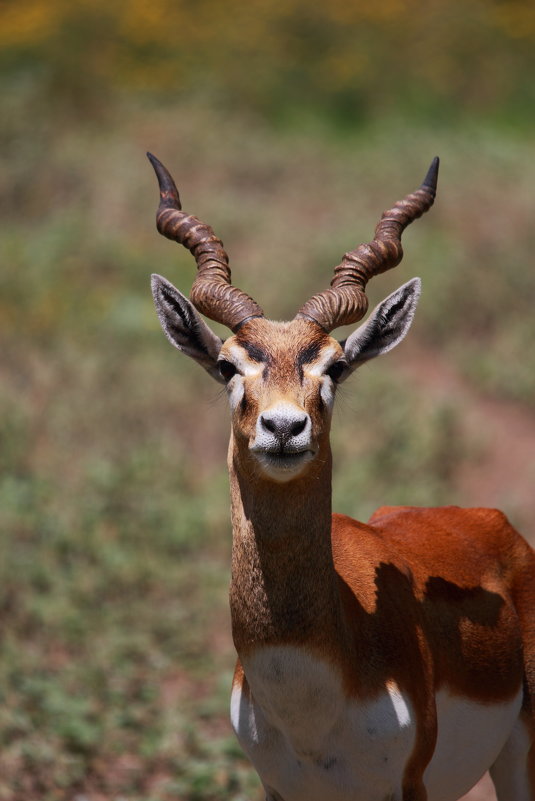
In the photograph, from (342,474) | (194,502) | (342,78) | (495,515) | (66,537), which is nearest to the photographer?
(495,515)

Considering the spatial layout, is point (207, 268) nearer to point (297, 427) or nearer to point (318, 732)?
point (297, 427)

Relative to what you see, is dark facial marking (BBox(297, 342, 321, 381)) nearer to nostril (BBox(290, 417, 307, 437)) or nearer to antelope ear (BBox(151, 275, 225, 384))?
nostril (BBox(290, 417, 307, 437))

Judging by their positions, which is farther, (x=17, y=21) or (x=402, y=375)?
(x=17, y=21)

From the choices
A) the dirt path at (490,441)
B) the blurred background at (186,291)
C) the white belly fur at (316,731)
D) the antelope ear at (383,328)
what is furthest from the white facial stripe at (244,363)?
the dirt path at (490,441)

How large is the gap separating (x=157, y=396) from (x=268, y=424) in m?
7.39

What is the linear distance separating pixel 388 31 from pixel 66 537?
15572 millimetres

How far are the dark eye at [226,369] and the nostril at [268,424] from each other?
406mm

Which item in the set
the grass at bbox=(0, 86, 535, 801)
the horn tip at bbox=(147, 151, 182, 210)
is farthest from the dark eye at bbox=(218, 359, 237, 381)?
the horn tip at bbox=(147, 151, 182, 210)

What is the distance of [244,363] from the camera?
371cm

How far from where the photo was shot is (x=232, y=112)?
18906 millimetres

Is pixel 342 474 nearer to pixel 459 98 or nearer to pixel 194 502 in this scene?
pixel 194 502

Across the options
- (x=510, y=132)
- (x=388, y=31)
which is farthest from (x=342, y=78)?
(x=510, y=132)

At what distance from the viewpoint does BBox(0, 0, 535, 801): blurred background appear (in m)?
6.99

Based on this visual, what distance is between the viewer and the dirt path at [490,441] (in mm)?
9445
